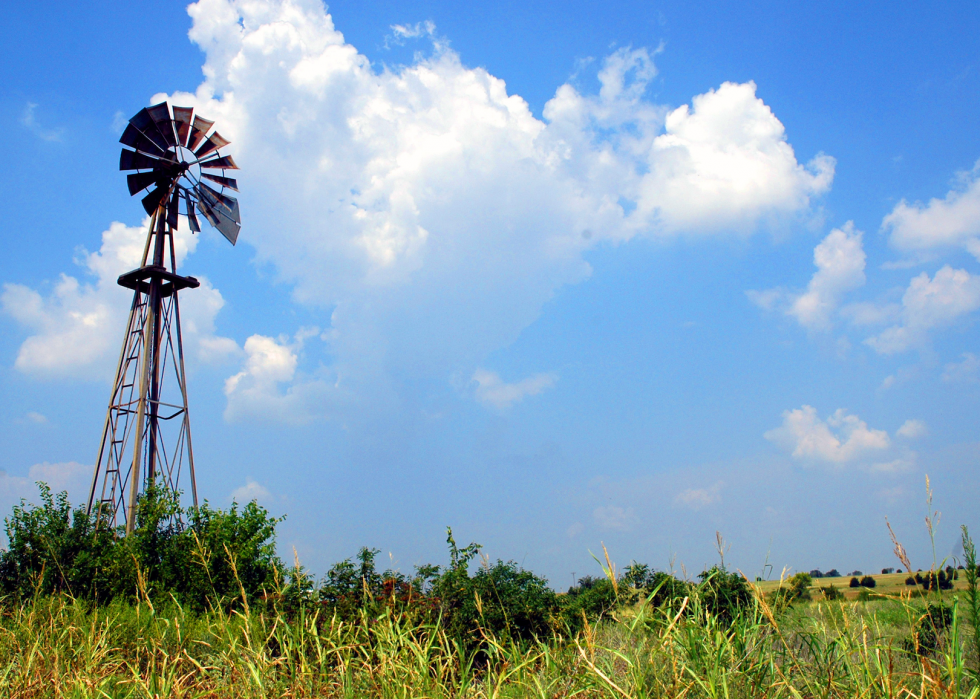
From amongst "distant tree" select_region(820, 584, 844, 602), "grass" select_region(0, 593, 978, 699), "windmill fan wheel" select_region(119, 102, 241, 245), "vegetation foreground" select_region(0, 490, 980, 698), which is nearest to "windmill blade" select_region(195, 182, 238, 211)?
"windmill fan wheel" select_region(119, 102, 241, 245)

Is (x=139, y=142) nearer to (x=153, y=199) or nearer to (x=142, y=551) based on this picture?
(x=153, y=199)

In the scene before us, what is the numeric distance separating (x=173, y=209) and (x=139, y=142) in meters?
2.19

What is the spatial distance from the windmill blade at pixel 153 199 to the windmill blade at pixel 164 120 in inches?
60.6

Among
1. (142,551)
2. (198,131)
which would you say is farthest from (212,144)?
(142,551)

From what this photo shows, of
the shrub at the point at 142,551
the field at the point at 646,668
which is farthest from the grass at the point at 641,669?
the shrub at the point at 142,551

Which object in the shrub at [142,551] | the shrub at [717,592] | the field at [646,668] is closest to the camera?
the field at [646,668]

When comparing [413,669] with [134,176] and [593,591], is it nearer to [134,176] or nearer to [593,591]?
[593,591]

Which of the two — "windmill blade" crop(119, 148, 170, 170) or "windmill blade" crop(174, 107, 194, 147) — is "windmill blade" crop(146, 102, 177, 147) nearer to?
"windmill blade" crop(174, 107, 194, 147)

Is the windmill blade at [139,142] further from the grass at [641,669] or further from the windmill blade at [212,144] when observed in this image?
the grass at [641,669]

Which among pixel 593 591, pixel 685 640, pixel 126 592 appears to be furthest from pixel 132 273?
pixel 685 640

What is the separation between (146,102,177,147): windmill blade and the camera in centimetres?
1992

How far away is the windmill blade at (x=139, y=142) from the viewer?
1991 centimetres

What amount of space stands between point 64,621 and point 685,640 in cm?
725

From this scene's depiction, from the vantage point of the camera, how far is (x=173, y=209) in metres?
21.0
